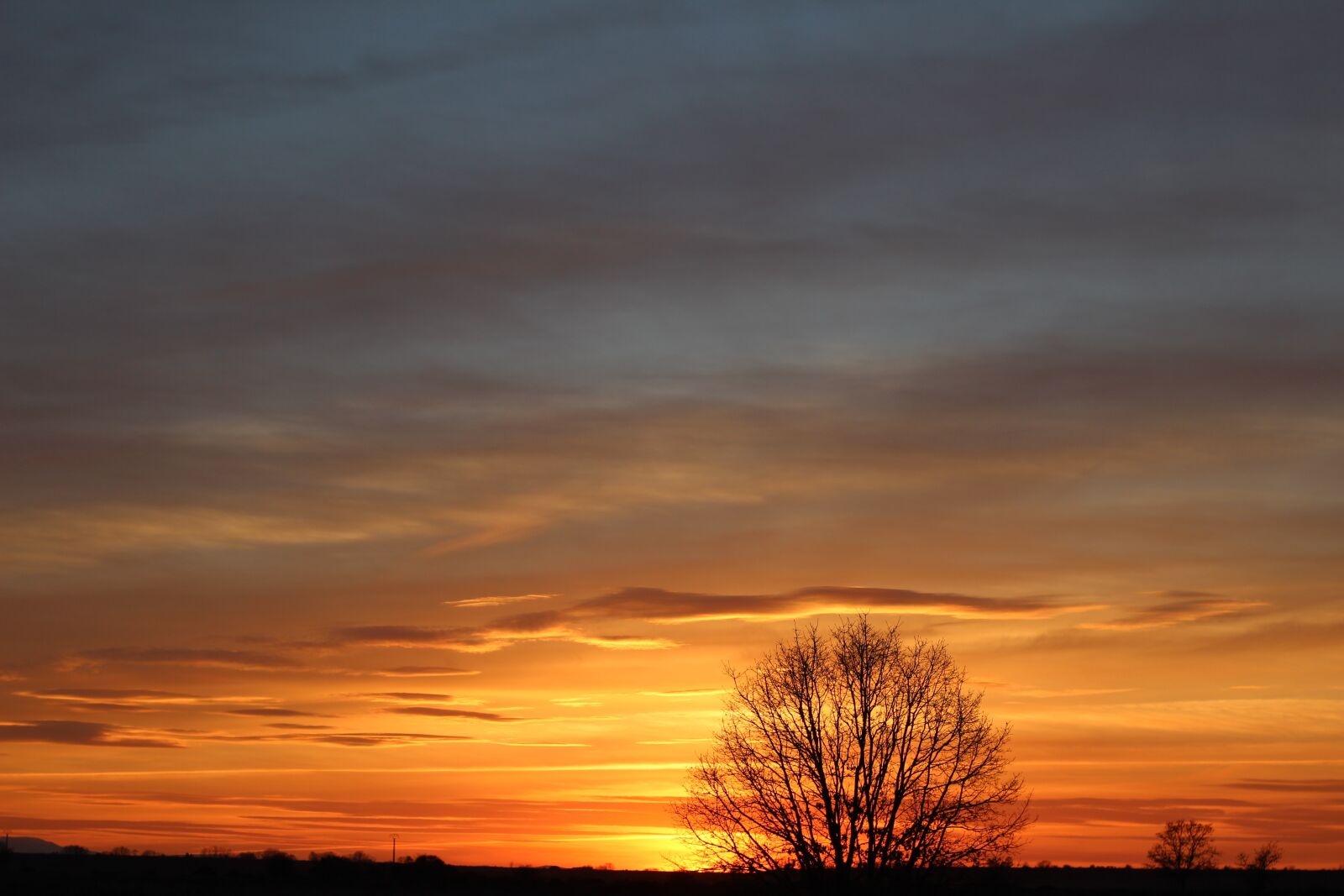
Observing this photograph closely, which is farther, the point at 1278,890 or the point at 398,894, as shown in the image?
the point at 1278,890

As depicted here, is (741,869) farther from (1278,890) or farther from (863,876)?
(1278,890)

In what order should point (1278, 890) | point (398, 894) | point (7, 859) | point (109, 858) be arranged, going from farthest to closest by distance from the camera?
point (1278, 890) < point (109, 858) < point (7, 859) < point (398, 894)

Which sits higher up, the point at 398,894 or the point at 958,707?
the point at 958,707

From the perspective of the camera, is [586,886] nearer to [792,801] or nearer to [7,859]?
[7,859]

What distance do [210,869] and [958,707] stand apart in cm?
8741

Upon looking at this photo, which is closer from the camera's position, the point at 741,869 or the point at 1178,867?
the point at 741,869

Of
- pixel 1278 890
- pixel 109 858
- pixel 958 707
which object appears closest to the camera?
pixel 958 707

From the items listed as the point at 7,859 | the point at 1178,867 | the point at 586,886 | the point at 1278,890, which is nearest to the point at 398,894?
the point at 586,886

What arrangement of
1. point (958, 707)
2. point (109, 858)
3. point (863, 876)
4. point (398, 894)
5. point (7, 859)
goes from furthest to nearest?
point (109, 858)
point (7, 859)
point (398, 894)
point (958, 707)
point (863, 876)

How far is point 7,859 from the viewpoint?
11406 centimetres

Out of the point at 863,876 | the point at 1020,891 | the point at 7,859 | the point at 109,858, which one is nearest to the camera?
the point at 863,876

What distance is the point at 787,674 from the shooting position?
49.0 metres

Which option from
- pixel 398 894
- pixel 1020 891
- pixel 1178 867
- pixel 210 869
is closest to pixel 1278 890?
pixel 1178 867

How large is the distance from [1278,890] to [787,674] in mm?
127789
